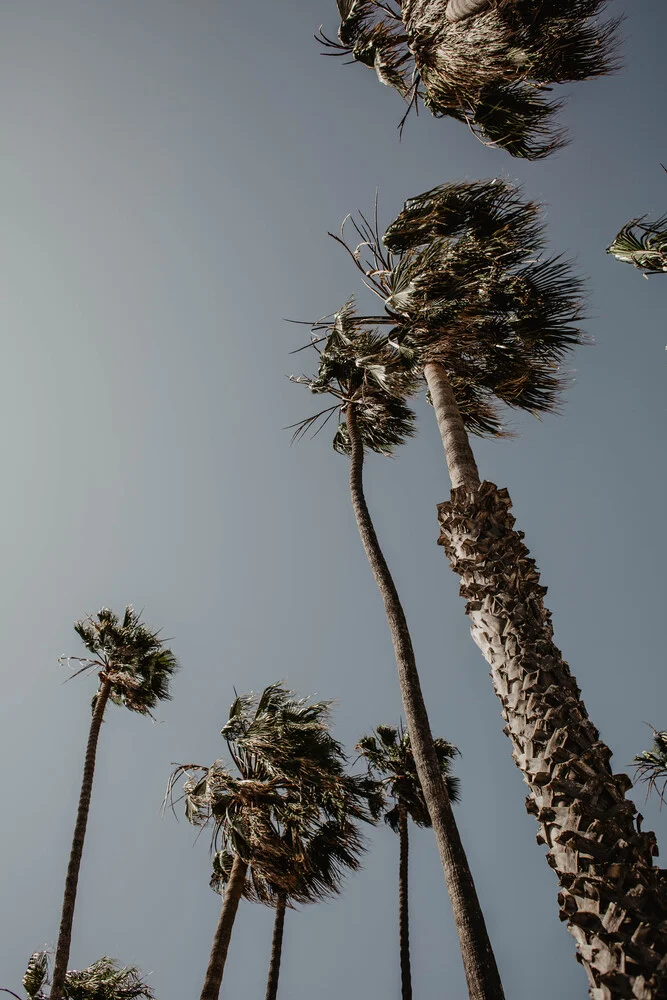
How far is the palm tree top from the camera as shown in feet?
47.6

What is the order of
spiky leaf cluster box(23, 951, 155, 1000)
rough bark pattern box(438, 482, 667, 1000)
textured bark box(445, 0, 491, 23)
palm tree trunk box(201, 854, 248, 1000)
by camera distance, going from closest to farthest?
rough bark pattern box(438, 482, 667, 1000) < textured bark box(445, 0, 491, 23) < palm tree trunk box(201, 854, 248, 1000) < spiky leaf cluster box(23, 951, 155, 1000)

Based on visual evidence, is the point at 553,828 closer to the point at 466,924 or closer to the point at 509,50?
the point at 466,924

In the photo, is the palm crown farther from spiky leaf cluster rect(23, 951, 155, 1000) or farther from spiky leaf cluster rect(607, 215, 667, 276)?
spiky leaf cluster rect(23, 951, 155, 1000)

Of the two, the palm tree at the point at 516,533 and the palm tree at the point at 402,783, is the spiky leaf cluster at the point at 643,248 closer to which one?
the palm tree at the point at 516,533

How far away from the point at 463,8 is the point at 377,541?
732 cm

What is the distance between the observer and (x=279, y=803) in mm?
10789

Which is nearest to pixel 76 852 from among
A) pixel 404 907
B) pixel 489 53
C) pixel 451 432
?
pixel 404 907

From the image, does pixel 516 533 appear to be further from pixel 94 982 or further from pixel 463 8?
pixel 94 982

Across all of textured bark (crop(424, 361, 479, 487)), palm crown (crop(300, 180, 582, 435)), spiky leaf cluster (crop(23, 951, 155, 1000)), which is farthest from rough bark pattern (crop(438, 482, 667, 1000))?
spiky leaf cluster (crop(23, 951, 155, 1000))

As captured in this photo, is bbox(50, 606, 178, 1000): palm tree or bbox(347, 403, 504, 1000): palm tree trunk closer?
bbox(347, 403, 504, 1000): palm tree trunk

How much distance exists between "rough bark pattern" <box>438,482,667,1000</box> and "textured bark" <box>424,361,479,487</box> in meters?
0.74

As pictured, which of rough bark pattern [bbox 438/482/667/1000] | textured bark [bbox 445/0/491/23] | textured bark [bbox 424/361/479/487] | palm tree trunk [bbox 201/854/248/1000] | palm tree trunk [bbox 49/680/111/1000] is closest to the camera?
rough bark pattern [bbox 438/482/667/1000]

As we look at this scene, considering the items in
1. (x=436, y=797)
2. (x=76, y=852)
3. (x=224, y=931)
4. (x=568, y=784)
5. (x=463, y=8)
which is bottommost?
(x=224, y=931)

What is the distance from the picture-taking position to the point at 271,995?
13430mm
